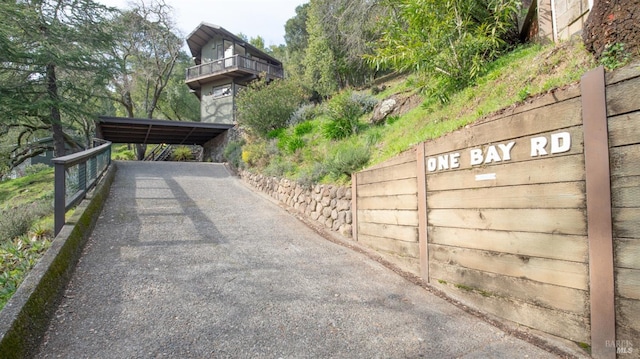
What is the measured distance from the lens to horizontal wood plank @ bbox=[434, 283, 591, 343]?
2.48m

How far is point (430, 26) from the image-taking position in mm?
6094

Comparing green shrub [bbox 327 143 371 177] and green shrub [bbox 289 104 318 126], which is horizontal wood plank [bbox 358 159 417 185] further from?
green shrub [bbox 289 104 318 126]

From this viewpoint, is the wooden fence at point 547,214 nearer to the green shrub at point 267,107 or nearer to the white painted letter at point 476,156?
the white painted letter at point 476,156

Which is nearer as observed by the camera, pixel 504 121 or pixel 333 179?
pixel 504 121

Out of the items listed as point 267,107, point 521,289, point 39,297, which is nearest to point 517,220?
point 521,289

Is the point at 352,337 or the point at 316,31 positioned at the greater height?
the point at 316,31

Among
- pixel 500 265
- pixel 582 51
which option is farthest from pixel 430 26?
pixel 500 265

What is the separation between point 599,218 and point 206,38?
2554 centimetres

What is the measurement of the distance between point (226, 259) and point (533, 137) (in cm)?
387

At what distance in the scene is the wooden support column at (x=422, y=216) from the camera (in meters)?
4.01

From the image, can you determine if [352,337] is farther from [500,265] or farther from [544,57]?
[544,57]

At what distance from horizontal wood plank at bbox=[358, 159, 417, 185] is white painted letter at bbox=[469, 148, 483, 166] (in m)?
0.92

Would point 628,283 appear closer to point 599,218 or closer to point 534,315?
point 599,218

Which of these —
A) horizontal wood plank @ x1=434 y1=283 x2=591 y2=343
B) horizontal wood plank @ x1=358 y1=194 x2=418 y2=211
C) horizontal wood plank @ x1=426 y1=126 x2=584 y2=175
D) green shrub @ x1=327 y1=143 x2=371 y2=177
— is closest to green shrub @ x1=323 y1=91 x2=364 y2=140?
green shrub @ x1=327 y1=143 x2=371 y2=177
